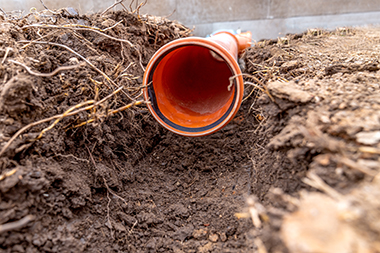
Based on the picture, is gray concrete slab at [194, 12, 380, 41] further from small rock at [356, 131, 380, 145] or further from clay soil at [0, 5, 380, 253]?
small rock at [356, 131, 380, 145]

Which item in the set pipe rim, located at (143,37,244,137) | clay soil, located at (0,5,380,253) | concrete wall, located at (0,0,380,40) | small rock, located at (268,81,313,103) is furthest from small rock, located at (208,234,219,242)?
concrete wall, located at (0,0,380,40)

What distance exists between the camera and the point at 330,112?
108 cm

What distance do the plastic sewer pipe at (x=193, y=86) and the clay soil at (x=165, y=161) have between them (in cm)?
21

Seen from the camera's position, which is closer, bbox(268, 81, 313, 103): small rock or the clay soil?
the clay soil

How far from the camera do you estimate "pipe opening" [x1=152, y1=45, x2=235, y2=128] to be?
1.86 meters

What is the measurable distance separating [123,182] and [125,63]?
972 millimetres

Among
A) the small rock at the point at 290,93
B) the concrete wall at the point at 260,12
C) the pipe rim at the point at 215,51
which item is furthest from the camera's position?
the concrete wall at the point at 260,12

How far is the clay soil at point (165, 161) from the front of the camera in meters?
0.80

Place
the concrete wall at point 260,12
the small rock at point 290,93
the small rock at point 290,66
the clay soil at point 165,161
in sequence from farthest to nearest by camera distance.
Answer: the concrete wall at point 260,12 < the small rock at point 290,66 < the small rock at point 290,93 < the clay soil at point 165,161

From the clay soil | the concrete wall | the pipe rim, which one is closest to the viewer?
the clay soil

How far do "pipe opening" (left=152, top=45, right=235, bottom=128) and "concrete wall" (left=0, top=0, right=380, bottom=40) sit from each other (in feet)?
7.89

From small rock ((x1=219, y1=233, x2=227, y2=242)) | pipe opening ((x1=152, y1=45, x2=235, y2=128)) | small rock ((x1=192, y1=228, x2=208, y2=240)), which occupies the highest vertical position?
pipe opening ((x1=152, y1=45, x2=235, y2=128))

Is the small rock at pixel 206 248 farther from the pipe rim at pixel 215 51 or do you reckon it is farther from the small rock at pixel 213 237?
the pipe rim at pixel 215 51

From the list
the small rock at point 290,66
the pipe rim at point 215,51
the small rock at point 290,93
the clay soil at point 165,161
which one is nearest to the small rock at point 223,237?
the clay soil at point 165,161
